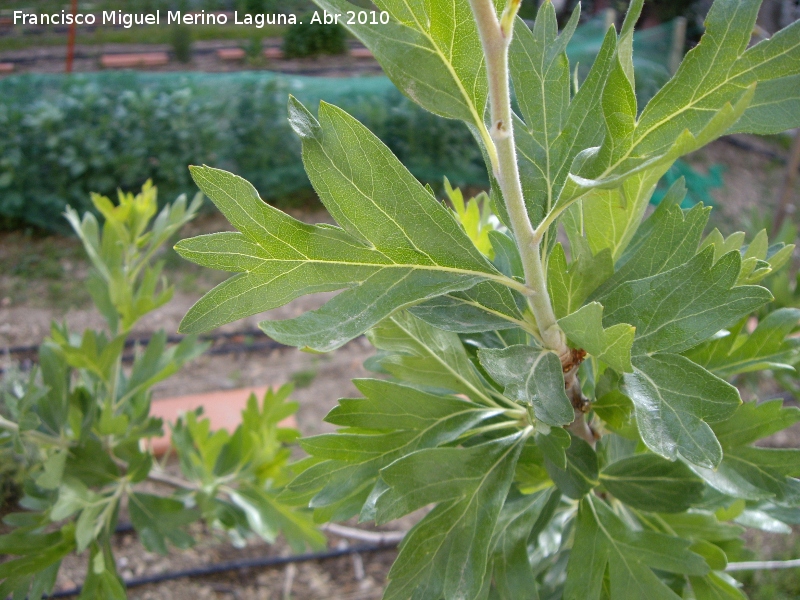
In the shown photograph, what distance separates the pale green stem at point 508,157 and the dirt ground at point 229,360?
1549 millimetres

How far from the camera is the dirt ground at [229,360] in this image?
2.12m

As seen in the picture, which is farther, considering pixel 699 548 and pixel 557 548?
pixel 557 548

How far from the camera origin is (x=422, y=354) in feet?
2.72

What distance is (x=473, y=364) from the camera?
2.93ft

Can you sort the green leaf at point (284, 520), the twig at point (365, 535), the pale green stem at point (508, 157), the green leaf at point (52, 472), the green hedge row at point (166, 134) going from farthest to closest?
the green hedge row at point (166, 134) → the twig at point (365, 535) → the green leaf at point (284, 520) → the green leaf at point (52, 472) → the pale green stem at point (508, 157)

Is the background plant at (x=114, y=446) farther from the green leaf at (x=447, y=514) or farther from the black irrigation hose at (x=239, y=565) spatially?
the green leaf at (x=447, y=514)

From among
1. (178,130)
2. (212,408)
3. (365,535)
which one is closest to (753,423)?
(365,535)

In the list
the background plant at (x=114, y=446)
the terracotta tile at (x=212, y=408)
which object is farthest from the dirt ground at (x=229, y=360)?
the background plant at (x=114, y=446)

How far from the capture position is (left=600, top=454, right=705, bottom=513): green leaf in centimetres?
80

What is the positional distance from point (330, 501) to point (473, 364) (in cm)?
25

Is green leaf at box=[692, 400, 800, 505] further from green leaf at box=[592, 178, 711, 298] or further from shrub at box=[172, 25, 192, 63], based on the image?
shrub at box=[172, 25, 192, 63]

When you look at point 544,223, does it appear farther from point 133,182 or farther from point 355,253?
point 133,182

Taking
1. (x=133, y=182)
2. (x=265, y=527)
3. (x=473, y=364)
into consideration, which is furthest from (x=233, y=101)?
(x=473, y=364)

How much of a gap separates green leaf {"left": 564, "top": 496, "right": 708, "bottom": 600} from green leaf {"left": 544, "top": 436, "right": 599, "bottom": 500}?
3.5 inches
